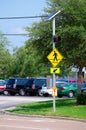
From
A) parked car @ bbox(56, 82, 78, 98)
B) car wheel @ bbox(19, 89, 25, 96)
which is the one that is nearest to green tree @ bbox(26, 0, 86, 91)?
parked car @ bbox(56, 82, 78, 98)

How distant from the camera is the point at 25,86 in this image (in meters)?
49.0

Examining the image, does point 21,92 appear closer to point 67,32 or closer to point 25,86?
point 25,86

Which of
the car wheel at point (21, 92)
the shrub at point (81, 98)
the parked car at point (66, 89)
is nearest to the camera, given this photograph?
the shrub at point (81, 98)

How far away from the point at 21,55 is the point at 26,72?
3.53 metres

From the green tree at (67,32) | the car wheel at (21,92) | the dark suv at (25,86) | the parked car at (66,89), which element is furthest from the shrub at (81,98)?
the car wheel at (21,92)

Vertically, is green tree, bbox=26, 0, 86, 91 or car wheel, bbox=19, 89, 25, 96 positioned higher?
green tree, bbox=26, 0, 86, 91

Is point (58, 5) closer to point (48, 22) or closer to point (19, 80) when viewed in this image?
point (48, 22)

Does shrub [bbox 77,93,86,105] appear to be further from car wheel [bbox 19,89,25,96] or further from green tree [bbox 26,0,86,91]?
car wheel [bbox 19,89,25,96]

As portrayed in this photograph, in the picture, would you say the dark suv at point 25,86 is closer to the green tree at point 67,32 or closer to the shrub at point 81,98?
the green tree at point 67,32

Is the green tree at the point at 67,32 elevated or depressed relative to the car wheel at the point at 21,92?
elevated

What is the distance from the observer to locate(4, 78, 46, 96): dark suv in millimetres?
47688

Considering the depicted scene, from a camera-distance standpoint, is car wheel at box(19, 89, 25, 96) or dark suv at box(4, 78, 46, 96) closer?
dark suv at box(4, 78, 46, 96)

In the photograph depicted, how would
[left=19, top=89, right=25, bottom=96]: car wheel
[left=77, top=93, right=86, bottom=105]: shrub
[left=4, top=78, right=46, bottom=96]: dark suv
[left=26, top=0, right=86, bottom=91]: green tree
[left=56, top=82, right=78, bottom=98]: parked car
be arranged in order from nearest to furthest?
[left=26, top=0, right=86, bottom=91]: green tree, [left=77, top=93, right=86, bottom=105]: shrub, [left=56, top=82, right=78, bottom=98]: parked car, [left=4, top=78, right=46, bottom=96]: dark suv, [left=19, top=89, right=25, bottom=96]: car wheel

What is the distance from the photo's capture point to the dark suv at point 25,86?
156 ft
